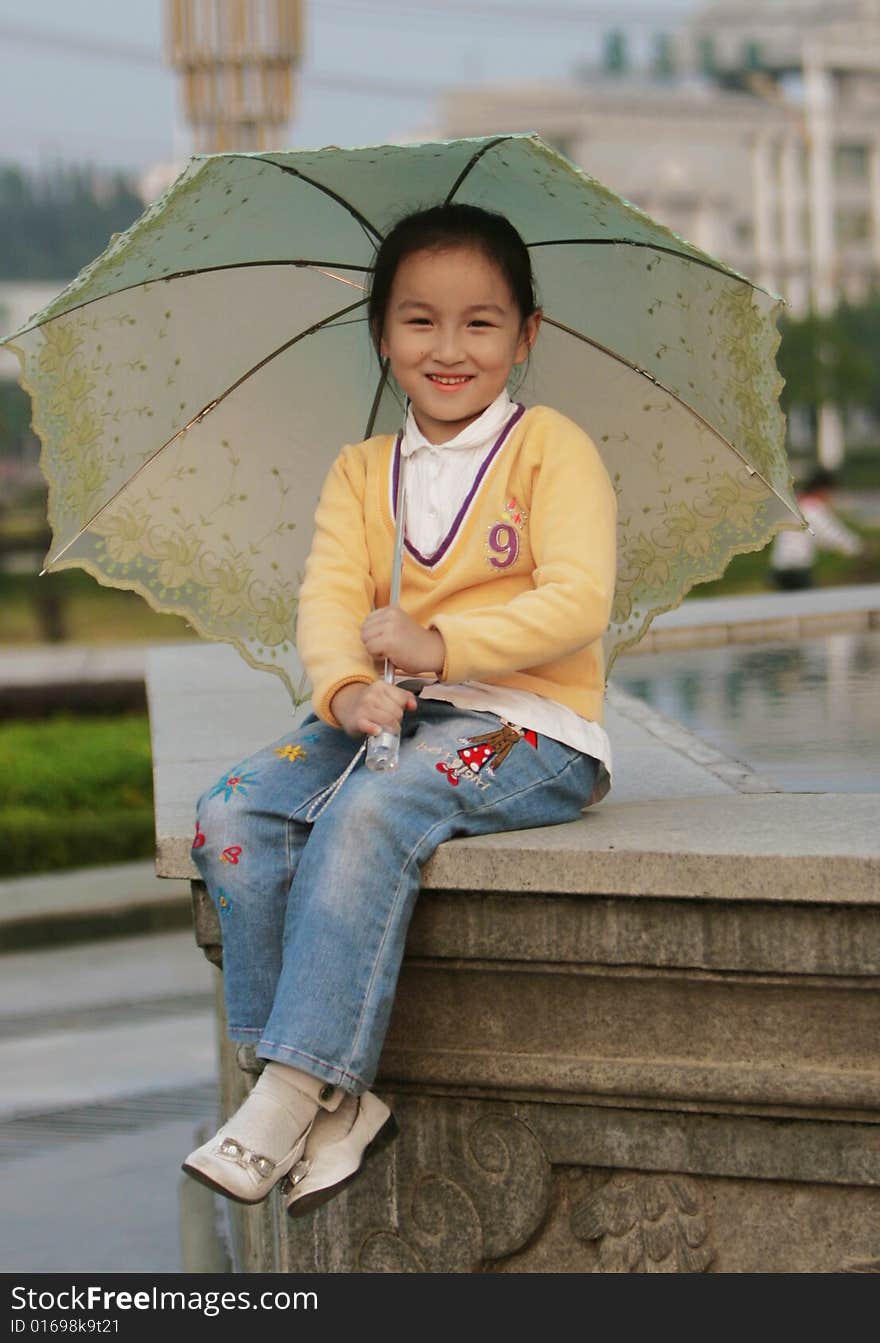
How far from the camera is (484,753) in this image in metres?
2.59

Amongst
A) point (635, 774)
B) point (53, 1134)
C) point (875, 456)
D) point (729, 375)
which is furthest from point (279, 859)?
point (875, 456)

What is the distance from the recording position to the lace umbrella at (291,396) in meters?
3.03

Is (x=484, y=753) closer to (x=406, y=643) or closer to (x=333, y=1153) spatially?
(x=406, y=643)

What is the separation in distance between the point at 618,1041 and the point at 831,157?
2810 inches

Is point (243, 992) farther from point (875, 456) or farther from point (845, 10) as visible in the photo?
point (845, 10)

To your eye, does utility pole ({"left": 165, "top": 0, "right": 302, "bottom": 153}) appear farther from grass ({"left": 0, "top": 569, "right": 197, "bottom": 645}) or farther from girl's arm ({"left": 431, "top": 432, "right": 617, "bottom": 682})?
girl's arm ({"left": 431, "top": 432, "right": 617, "bottom": 682})

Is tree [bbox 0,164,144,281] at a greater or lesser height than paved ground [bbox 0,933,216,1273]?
greater

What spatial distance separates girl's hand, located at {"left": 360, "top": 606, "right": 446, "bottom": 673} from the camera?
2.59 m

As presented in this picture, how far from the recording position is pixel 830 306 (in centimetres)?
5709

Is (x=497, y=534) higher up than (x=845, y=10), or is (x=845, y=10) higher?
(x=845, y=10)

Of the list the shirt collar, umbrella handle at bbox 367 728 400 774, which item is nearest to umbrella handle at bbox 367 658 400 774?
umbrella handle at bbox 367 728 400 774

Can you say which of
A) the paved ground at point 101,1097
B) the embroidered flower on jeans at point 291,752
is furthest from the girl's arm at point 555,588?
the paved ground at point 101,1097

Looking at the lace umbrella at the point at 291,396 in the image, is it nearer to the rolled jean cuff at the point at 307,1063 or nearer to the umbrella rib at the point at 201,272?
the umbrella rib at the point at 201,272

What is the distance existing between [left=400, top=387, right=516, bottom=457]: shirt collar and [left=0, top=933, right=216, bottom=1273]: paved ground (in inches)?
75.6
